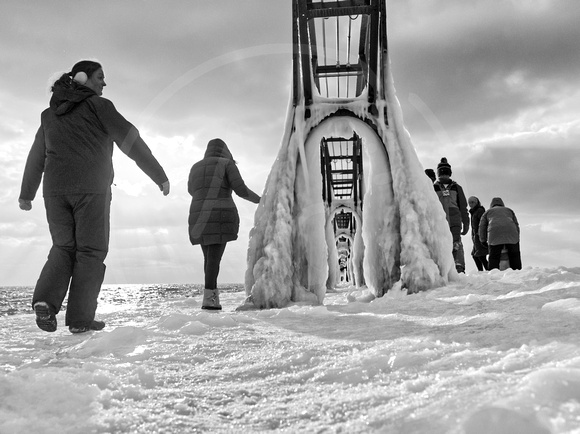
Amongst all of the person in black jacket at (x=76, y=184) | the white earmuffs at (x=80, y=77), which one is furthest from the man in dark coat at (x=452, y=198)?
the white earmuffs at (x=80, y=77)

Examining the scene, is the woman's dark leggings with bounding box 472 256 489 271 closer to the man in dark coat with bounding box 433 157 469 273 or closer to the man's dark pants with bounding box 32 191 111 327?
the man in dark coat with bounding box 433 157 469 273

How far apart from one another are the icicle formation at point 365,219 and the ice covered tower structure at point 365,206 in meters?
0.01

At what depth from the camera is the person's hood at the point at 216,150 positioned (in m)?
5.44

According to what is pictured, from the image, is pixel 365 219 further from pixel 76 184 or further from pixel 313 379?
pixel 313 379

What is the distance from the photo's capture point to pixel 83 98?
324cm

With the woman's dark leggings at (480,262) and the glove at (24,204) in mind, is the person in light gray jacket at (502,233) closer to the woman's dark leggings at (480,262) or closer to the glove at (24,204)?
the woman's dark leggings at (480,262)

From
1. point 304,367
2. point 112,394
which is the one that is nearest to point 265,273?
point 304,367

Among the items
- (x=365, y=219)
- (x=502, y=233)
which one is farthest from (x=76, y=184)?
(x=502, y=233)

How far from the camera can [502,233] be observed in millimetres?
7641

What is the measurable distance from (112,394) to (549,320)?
1.87 meters

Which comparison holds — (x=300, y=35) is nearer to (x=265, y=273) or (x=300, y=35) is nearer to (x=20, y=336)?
(x=265, y=273)

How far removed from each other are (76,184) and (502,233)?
22.6ft

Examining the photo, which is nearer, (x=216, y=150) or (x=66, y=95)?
(x=66, y=95)

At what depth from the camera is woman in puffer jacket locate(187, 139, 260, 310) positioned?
16.5 feet
